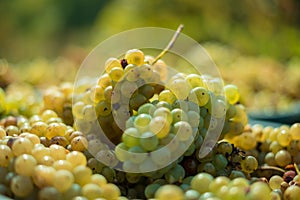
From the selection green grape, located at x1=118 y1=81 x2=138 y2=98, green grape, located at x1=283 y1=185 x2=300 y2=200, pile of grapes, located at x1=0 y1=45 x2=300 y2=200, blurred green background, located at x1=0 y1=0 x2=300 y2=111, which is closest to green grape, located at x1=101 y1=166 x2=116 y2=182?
pile of grapes, located at x1=0 y1=45 x2=300 y2=200

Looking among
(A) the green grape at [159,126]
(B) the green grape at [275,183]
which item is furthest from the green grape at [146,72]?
(B) the green grape at [275,183]

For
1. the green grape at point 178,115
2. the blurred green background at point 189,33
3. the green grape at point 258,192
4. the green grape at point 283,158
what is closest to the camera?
the green grape at point 258,192

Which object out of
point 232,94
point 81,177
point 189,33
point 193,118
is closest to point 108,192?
point 81,177

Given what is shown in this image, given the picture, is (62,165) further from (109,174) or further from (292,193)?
(292,193)

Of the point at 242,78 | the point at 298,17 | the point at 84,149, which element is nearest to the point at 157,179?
the point at 84,149

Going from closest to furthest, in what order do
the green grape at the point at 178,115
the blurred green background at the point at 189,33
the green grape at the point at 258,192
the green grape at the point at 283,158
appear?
the green grape at the point at 258,192 → the green grape at the point at 178,115 → the green grape at the point at 283,158 → the blurred green background at the point at 189,33

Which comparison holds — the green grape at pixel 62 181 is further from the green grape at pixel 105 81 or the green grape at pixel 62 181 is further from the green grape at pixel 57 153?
the green grape at pixel 105 81
